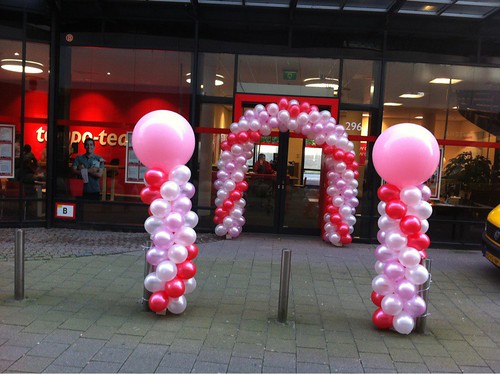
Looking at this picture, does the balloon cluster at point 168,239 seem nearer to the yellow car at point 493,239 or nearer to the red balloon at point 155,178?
the red balloon at point 155,178

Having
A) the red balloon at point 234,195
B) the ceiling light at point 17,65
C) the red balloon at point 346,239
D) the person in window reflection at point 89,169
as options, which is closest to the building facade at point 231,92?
the ceiling light at point 17,65

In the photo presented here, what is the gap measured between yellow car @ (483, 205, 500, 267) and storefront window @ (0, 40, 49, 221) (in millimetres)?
8713

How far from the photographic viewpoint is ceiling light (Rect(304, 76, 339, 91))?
31.2ft

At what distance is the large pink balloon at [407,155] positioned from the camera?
177 inches

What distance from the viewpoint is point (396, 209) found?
4.65m

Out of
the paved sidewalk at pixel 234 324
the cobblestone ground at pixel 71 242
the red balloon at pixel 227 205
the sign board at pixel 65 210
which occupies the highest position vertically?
the red balloon at pixel 227 205

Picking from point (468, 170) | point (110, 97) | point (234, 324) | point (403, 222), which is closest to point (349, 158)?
point (468, 170)

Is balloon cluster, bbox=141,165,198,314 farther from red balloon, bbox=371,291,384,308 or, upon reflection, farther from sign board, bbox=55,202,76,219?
sign board, bbox=55,202,76,219

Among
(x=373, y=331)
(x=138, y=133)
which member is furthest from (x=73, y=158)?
(x=373, y=331)

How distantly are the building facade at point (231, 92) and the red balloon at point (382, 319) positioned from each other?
4.84 m

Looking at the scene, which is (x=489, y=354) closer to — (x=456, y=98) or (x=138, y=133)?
(x=138, y=133)

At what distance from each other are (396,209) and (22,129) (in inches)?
317

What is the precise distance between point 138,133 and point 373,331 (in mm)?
3358

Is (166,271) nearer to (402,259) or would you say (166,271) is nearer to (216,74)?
(402,259)
